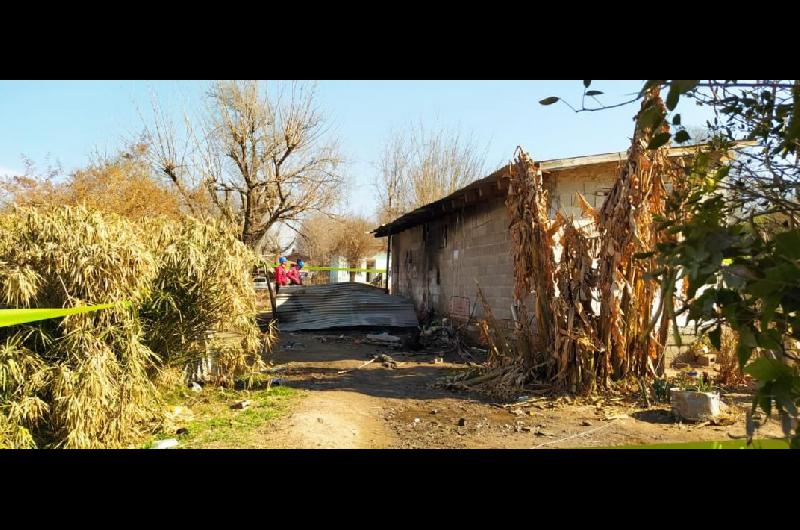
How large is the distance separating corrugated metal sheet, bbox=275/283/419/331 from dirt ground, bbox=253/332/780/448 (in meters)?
5.96

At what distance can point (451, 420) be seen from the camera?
6648 mm

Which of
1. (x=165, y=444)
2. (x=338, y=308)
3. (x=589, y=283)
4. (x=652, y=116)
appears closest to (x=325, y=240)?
(x=338, y=308)

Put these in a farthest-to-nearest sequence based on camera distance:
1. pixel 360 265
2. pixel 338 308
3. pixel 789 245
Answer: pixel 360 265
pixel 338 308
pixel 789 245

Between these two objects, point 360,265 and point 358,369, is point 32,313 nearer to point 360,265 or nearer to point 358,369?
point 358,369

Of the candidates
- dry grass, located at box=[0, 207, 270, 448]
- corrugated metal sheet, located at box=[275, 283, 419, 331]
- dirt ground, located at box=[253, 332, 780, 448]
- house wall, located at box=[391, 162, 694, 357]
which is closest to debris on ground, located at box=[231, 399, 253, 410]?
dirt ground, located at box=[253, 332, 780, 448]

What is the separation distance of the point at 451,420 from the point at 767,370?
575cm

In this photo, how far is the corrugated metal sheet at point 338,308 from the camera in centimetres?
1530

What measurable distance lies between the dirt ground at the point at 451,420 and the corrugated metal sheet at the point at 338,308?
5959 mm

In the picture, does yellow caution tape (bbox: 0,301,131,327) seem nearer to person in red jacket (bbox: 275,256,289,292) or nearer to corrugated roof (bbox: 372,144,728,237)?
corrugated roof (bbox: 372,144,728,237)

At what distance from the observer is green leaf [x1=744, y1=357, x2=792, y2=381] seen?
114cm

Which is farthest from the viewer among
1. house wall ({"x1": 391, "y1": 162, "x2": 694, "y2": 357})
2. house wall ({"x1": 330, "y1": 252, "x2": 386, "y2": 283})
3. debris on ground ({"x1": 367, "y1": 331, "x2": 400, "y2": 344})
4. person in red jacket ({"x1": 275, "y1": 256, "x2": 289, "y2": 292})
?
house wall ({"x1": 330, "y1": 252, "x2": 386, "y2": 283})

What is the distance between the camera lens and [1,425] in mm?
4156

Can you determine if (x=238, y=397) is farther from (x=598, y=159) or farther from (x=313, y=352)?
(x=598, y=159)

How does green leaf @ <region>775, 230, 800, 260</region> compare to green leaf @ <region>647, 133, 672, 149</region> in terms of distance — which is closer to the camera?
green leaf @ <region>775, 230, 800, 260</region>
